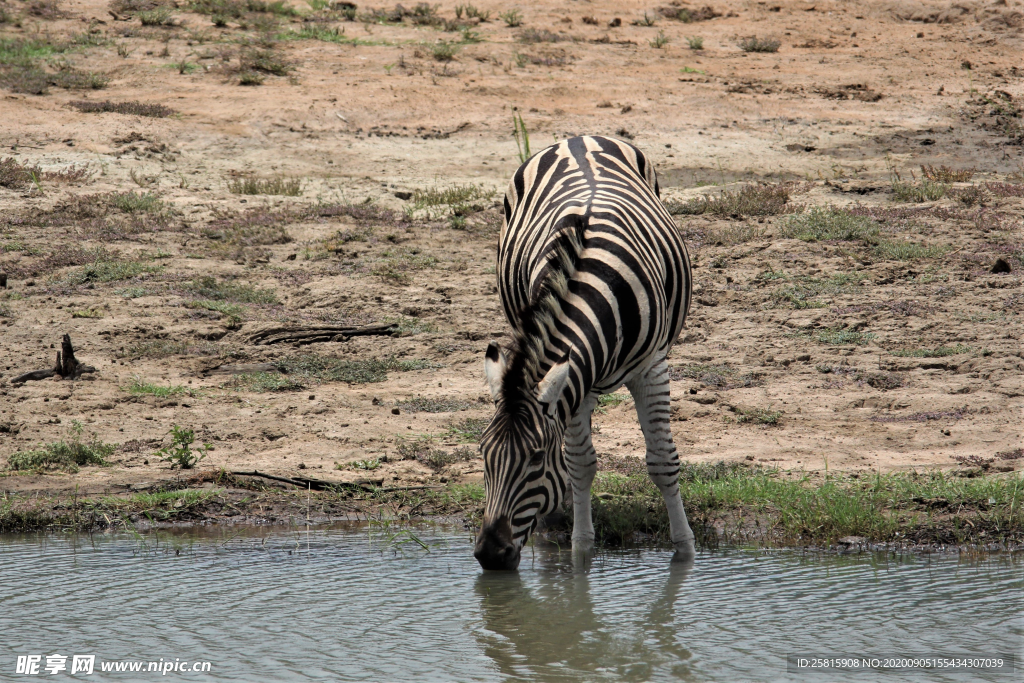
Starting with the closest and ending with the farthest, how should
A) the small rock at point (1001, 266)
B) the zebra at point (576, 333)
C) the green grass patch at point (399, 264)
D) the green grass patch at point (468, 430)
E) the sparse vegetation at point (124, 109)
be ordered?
the zebra at point (576, 333), the green grass patch at point (468, 430), the small rock at point (1001, 266), the green grass patch at point (399, 264), the sparse vegetation at point (124, 109)

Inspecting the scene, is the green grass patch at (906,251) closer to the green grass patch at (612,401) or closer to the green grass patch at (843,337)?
the green grass patch at (843,337)

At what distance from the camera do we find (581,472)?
5.46 meters

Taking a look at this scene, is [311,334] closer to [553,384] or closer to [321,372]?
[321,372]

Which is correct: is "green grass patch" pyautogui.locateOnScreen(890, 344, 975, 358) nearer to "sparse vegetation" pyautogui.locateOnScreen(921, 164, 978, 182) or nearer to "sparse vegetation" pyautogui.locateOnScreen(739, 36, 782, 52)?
"sparse vegetation" pyautogui.locateOnScreen(921, 164, 978, 182)

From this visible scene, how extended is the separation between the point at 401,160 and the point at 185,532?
904 cm

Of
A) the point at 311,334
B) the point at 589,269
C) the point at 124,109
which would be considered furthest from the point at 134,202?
the point at 589,269

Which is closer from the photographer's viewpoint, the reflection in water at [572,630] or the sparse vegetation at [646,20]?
the reflection in water at [572,630]

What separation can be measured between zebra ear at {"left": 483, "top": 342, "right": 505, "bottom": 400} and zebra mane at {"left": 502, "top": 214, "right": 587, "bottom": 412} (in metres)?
0.04

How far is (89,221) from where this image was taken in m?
11.7

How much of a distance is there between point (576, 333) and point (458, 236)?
24.3 ft

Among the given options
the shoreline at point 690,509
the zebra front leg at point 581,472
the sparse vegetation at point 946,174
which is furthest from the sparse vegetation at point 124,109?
the zebra front leg at point 581,472

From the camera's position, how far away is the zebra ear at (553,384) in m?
4.31

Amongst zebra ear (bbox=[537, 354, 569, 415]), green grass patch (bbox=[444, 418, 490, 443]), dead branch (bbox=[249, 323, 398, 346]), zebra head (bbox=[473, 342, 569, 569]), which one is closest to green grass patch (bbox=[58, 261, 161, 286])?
dead branch (bbox=[249, 323, 398, 346])

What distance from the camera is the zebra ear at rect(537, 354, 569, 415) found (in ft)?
14.1
